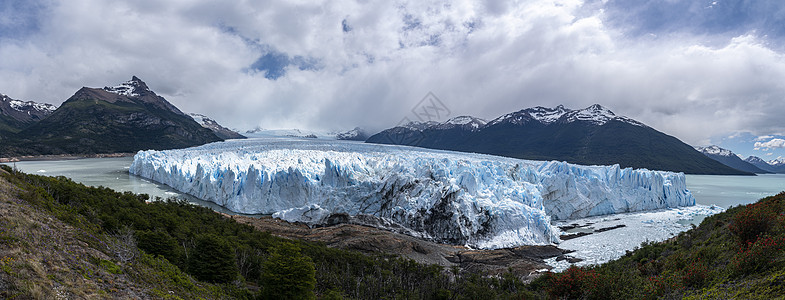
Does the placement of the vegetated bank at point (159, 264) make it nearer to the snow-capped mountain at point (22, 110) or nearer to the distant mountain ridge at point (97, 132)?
the distant mountain ridge at point (97, 132)

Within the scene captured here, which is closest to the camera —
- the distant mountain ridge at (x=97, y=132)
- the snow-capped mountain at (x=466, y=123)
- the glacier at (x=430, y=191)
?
the glacier at (x=430, y=191)

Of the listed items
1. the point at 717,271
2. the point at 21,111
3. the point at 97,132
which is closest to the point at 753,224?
the point at 717,271

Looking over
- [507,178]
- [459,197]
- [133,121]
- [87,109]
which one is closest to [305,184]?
[459,197]

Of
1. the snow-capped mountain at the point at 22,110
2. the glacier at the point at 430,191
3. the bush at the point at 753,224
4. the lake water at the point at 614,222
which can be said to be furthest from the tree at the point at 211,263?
the snow-capped mountain at the point at 22,110

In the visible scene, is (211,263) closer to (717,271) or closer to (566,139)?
(717,271)

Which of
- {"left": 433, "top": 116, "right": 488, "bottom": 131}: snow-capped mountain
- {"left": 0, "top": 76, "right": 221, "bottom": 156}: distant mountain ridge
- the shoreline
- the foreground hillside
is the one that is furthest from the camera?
{"left": 433, "top": 116, "right": 488, "bottom": 131}: snow-capped mountain

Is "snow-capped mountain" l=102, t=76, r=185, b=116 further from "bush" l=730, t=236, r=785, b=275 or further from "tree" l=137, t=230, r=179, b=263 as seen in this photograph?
"bush" l=730, t=236, r=785, b=275

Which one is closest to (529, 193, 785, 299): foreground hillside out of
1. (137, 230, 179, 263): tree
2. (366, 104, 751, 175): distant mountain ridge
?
(137, 230, 179, 263): tree
